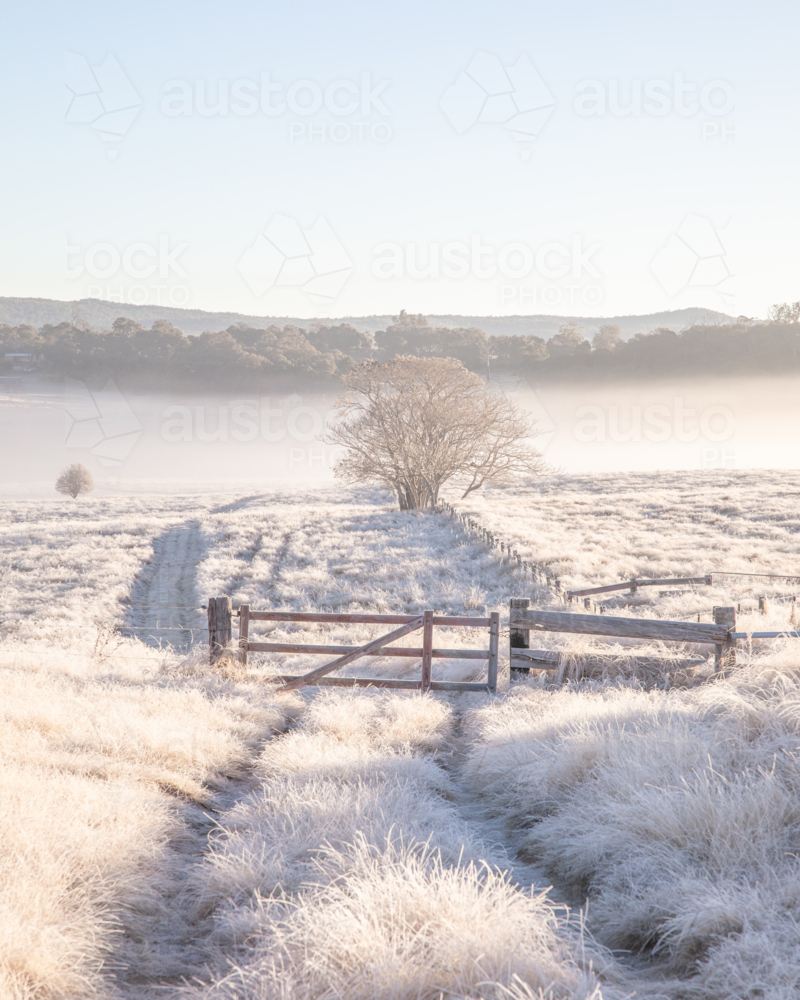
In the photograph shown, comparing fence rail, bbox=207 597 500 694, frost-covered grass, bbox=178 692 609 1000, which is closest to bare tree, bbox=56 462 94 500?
fence rail, bbox=207 597 500 694

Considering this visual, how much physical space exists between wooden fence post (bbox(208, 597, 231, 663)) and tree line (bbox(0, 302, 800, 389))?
9449cm

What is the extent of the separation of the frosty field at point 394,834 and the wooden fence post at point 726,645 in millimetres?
335

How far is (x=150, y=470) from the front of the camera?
100 meters

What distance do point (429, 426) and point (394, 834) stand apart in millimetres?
32657

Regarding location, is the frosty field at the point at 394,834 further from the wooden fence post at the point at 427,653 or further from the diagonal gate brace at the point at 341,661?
the wooden fence post at the point at 427,653

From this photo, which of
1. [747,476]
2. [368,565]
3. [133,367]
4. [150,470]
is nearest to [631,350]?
[747,476]

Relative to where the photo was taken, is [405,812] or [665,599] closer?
[405,812]

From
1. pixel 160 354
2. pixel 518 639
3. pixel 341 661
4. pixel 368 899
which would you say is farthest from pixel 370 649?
pixel 160 354

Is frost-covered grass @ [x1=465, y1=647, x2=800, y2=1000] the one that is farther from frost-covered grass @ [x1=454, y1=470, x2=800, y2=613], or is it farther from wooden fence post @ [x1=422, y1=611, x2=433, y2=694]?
frost-covered grass @ [x1=454, y1=470, x2=800, y2=613]

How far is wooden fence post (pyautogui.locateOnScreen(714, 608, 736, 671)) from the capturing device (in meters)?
8.11

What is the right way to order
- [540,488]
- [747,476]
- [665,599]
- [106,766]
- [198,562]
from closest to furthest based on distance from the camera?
1. [106,766]
2. [665,599]
3. [198,562]
4. [747,476]
5. [540,488]

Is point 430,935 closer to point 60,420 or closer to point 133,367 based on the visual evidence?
point 60,420

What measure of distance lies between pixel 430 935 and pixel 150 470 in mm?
104040

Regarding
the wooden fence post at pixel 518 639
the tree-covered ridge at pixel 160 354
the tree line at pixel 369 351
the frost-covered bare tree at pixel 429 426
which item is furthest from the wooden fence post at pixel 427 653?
the tree-covered ridge at pixel 160 354
